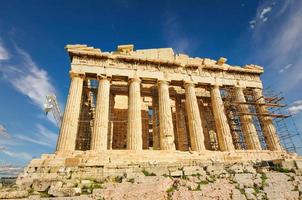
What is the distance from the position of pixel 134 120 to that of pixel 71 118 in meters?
4.79

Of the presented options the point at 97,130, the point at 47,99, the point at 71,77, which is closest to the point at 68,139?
the point at 97,130

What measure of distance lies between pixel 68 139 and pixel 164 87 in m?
9.08

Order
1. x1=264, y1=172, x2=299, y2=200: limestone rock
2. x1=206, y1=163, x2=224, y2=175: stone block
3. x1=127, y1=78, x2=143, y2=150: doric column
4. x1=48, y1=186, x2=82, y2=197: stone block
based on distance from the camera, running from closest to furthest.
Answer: x1=48, y1=186, x2=82, y2=197: stone block < x1=264, y1=172, x2=299, y2=200: limestone rock < x1=206, y1=163, x2=224, y2=175: stone block < x1=127, y1=78, x2=143, y2=150: doric column

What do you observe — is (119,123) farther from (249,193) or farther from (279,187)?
(279,187)

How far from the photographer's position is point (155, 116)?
21.5 meters

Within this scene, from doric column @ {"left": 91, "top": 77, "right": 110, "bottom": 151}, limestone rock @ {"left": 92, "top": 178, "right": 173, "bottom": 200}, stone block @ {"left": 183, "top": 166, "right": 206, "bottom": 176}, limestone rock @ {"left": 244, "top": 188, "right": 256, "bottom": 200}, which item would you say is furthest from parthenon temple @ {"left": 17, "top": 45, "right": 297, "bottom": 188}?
limestone rock @ {"left": 244, "top": 188, "right": 256, "bottom": 200}

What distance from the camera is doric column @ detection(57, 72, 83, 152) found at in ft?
50.7

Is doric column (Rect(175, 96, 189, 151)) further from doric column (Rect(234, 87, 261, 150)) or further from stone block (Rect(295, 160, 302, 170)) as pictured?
stone block (Rect(295, 160, 302, 170))

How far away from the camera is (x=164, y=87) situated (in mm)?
19672

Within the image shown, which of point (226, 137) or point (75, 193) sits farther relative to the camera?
point (226, 137)

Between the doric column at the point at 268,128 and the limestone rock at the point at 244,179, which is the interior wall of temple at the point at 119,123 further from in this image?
the doric column at the point at 268,128

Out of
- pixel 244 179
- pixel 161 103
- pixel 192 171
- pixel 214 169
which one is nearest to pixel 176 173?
pixel 192 171

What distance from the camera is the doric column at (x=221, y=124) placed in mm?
18377

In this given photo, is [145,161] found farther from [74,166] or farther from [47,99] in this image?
[47,99]
